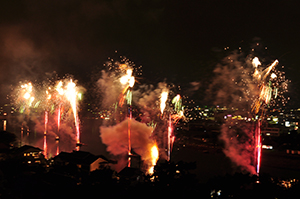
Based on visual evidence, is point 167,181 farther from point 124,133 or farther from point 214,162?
point 124,133

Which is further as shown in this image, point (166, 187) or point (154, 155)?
point (154, 155)

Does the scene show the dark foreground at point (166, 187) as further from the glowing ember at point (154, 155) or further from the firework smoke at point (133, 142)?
the firework smoke at point (133, 142)

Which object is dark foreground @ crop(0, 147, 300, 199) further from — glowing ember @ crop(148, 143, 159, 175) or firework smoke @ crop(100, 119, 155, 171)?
firework smoke @ crop(100, 119, 155, 171)

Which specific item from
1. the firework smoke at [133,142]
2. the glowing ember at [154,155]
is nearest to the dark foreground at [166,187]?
the glowing ember at [154,155]

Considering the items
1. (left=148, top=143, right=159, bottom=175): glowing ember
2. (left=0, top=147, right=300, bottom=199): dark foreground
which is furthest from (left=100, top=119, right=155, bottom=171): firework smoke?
(left=0, top=147, right=300, bottom=199): dark foreground

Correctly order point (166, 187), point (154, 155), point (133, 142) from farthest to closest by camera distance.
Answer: point (133, 142)
point (154, 155)
point (166, 187)

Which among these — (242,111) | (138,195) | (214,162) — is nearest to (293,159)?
(214,162)

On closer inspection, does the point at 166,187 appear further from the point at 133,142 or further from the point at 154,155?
the point at 133,142

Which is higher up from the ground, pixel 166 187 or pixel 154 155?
pixel 166 187

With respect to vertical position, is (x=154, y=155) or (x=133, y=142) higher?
(x=133, y=142)

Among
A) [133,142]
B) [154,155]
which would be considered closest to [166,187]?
[154,155]

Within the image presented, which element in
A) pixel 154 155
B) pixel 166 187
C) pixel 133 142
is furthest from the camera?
pixel 133 142
